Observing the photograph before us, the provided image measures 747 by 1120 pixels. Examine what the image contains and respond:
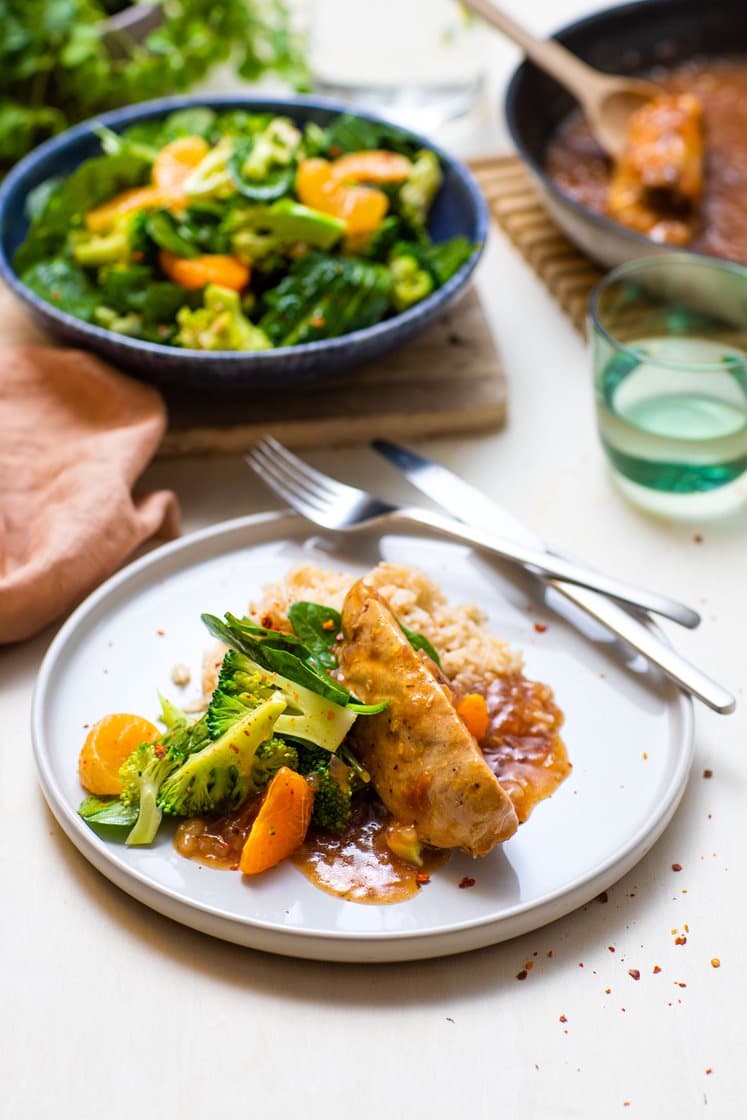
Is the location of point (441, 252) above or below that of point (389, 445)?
above

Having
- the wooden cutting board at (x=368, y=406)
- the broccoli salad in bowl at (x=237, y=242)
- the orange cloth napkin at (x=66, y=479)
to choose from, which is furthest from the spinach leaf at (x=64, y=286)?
the wooden cutting board at (x=368, y=406)

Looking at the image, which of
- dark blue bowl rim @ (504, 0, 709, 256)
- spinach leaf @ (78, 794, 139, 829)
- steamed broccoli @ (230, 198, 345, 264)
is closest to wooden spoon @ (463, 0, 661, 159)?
dark blue bowl rim @ (504, 0, 709, 256)

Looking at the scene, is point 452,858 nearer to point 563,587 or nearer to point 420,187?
point 563,587

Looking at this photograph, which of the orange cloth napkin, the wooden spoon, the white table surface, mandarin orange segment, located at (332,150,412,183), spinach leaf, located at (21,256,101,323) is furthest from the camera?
the wooden spoon

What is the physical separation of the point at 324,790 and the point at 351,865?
134mm

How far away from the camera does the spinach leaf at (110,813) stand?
2.17 metres

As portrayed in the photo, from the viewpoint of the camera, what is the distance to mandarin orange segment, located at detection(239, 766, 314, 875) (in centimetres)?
209

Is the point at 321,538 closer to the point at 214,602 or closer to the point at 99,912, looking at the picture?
the point at 214,602

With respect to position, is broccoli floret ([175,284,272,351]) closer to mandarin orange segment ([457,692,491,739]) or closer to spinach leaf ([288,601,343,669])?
spinach leaf ([288,601,343,669])

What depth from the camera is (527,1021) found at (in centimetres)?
202

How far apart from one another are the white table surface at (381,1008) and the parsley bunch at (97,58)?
244cm

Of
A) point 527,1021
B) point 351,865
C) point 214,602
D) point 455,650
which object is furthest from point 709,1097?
point 214,602

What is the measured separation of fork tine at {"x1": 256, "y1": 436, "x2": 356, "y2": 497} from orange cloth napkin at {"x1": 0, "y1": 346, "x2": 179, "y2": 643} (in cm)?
26

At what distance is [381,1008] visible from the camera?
203cm
